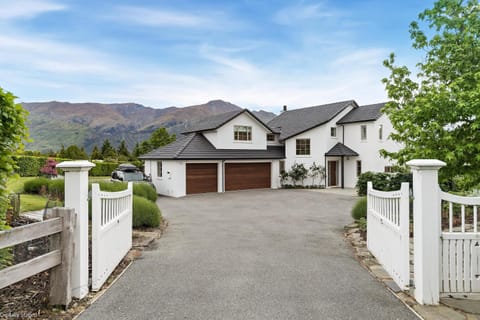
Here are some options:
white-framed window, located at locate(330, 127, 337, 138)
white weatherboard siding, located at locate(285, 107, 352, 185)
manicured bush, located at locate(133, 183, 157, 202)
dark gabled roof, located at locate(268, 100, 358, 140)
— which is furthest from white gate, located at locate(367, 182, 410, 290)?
white-framed window, located at locate(330, 127, 337, 138)

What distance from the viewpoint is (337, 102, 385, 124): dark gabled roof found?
76.7 ft

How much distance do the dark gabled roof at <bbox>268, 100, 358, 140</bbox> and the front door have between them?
11.7 ft

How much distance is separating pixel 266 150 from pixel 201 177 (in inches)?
247

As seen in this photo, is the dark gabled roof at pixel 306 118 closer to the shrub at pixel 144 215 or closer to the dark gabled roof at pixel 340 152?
the dark gabled roof at pixel 340 152

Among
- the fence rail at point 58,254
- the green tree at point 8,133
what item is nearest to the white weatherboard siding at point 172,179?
the fence rail at point 58,254

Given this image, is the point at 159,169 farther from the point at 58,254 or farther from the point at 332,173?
the point at 58,254

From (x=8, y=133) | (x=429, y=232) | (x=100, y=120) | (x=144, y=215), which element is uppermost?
(x=100, y=120)

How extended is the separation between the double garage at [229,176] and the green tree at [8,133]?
54.1ft

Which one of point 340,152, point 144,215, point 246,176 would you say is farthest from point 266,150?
point 144,215

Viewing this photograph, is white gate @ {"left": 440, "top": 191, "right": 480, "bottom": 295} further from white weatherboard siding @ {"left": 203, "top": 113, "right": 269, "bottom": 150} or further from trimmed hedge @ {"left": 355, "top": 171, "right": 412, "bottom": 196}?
white weatherboard siding @ {"left": 203, "top": 113, "right": 269, "bottom": 150}

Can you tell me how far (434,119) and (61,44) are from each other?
26465 mm

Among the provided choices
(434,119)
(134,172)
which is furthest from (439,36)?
(134,172)

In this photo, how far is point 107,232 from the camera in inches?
181

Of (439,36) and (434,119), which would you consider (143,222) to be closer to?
(434,119)
